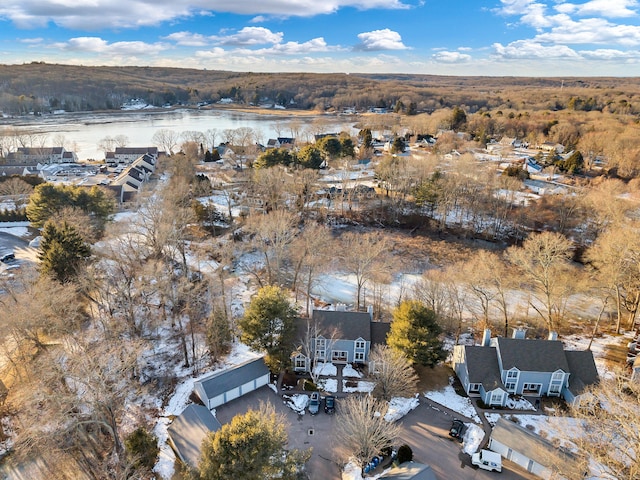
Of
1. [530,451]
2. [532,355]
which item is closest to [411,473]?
[530,451]

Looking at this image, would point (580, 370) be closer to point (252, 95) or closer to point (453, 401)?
point (453, 401)

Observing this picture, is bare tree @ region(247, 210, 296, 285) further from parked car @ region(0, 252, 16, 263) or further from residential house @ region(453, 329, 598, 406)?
parked car @ region(0, 252, 16, 263)

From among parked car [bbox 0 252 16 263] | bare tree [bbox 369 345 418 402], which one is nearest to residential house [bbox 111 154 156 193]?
parked car [bbox 0 252 16 263]

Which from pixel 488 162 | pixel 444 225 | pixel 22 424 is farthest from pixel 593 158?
pixel 22 424

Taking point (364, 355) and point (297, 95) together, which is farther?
point (297, 95)

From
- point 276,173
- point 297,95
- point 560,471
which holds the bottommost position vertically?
point 560,471

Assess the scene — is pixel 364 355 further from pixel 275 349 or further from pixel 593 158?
pixel 593 158

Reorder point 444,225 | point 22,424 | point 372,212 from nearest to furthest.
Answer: point 22,424 → point 444,225 → point 372,212
